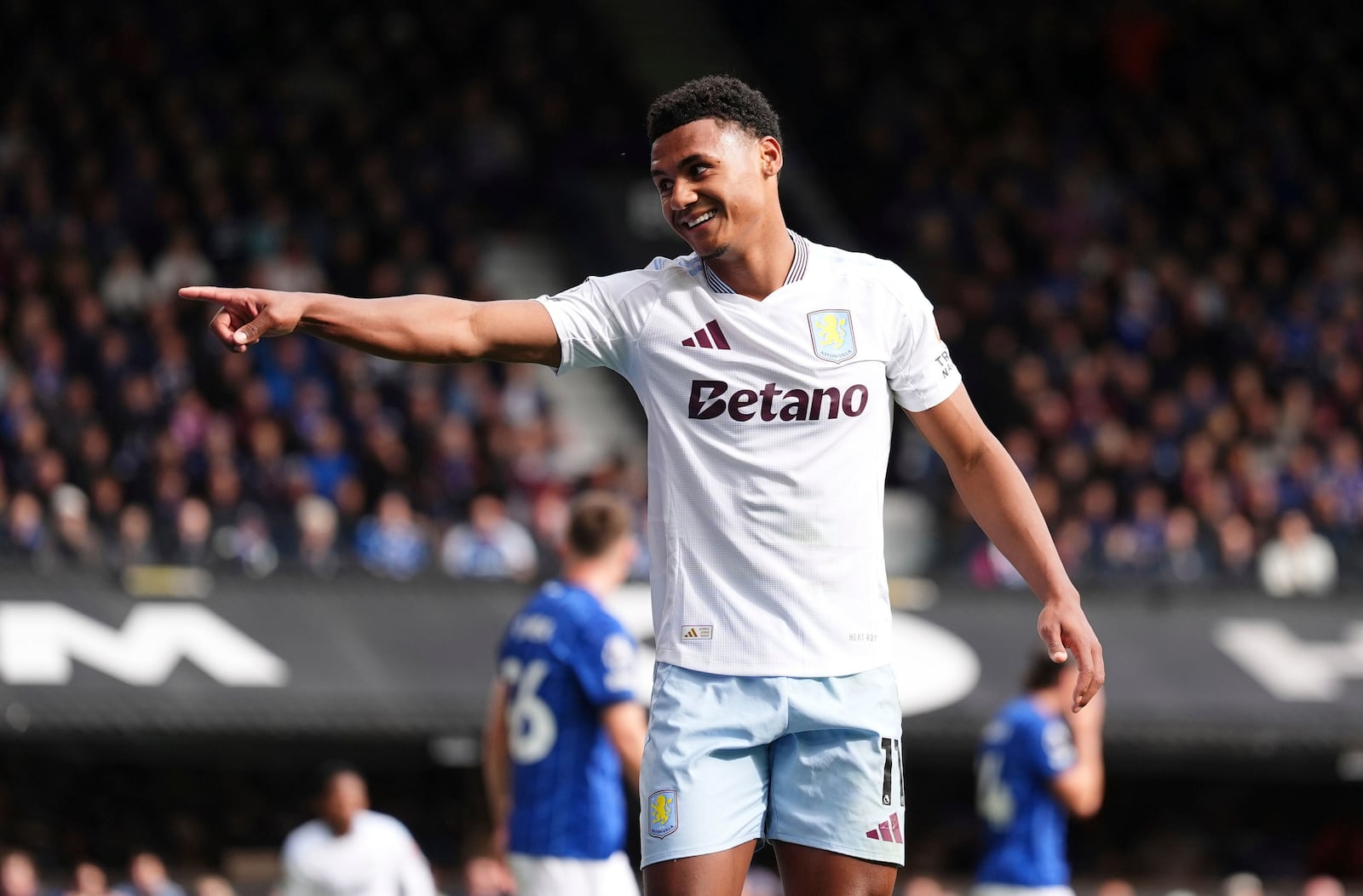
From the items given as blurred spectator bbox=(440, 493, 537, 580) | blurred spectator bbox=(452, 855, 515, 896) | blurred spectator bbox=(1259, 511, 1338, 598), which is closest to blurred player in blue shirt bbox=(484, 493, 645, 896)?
blurred spectator bbox=(452, 855, 515, 896)

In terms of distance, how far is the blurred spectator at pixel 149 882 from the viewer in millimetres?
11711

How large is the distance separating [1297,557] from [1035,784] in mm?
5949

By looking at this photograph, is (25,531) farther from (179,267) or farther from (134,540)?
(179,267)

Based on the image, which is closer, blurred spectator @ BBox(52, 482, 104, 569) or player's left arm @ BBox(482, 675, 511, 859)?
player's left arm @ BBox(482, 675, 511, 859)

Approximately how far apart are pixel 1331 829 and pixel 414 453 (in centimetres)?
731

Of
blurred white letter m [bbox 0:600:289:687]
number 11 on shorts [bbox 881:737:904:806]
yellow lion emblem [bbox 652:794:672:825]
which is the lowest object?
yellow lion emblem [bbox 652:794:672:825]

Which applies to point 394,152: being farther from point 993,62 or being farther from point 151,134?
point 993,62

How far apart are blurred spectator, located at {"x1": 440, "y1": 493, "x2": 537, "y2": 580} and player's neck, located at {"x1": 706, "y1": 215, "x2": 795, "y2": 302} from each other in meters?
9.12

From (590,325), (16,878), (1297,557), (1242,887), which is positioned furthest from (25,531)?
(590,325)

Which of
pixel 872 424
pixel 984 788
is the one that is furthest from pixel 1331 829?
pixel 872 424

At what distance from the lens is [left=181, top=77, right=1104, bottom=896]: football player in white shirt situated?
13.1ft

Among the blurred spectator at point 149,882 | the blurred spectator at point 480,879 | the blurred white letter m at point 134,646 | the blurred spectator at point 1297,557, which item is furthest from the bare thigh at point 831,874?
the blurred spectator at point 1297,557

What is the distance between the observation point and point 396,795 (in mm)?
13750

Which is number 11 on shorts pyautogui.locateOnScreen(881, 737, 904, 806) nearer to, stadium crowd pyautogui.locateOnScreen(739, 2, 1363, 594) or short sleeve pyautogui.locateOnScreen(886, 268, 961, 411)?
short sleeve pyautogui.locateOnScreen(886, 268, 961, 411)
